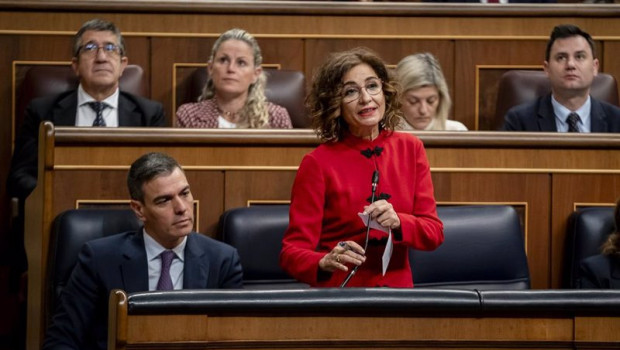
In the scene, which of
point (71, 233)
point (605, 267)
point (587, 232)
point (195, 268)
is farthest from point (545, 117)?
point (71, 233)

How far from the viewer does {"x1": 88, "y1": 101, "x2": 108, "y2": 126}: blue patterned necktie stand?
2.33 meters

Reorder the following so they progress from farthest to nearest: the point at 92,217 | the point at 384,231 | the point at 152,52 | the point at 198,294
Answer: the point at 152,52, the point at 92,217, the point at 384,231, the point at 198,294

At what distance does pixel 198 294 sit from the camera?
1.12m

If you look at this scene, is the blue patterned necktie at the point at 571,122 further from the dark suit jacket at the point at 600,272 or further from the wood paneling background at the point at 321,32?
the dark suit jacket at the point at 600,272

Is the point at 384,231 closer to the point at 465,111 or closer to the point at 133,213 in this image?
the point at 133,213

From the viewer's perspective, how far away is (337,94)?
63.6 inches

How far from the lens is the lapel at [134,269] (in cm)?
167

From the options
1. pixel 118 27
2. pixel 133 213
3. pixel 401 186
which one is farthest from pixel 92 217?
pixel 118 27

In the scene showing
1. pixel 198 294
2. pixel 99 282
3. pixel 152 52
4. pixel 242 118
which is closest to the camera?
pixel 198 294

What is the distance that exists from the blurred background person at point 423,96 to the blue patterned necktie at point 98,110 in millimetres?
621

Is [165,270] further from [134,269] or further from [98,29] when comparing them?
[98,29]

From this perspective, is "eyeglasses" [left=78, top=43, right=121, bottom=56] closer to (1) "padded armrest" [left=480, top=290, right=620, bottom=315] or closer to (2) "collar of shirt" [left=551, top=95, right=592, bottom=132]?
(2) "collar of shirt" [left=551, top=95, right=592, bottom=132]

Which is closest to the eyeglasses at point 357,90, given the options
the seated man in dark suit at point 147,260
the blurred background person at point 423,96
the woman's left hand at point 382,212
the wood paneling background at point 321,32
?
the woman's left hand at point 382,212

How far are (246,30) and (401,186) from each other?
1.11 meters
